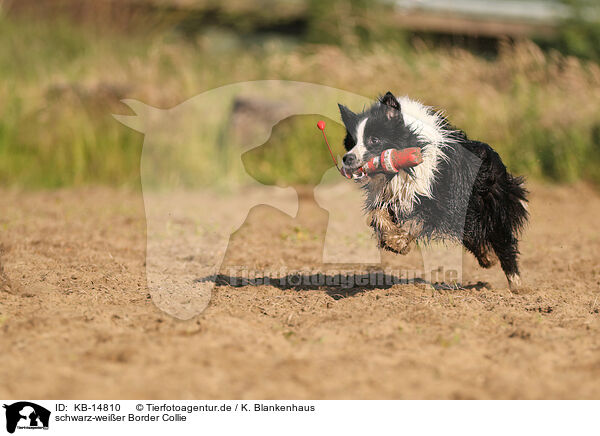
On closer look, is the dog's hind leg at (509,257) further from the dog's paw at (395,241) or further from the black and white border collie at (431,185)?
the dog's paw at (395,241)

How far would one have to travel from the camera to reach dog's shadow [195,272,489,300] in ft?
15.3

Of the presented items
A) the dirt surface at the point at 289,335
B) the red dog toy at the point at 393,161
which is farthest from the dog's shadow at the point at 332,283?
the red dog toy at the point at 393,161

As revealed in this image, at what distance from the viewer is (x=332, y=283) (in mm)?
4879

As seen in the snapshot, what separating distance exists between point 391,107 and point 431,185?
580 millimetres

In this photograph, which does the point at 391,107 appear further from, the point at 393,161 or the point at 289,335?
the point at 289,335

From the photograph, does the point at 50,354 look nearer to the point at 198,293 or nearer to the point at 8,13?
the point at 198,293

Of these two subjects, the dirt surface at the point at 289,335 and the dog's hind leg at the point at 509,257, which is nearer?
the dirt surface at the point at 289,335

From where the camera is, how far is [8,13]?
1266 cm
